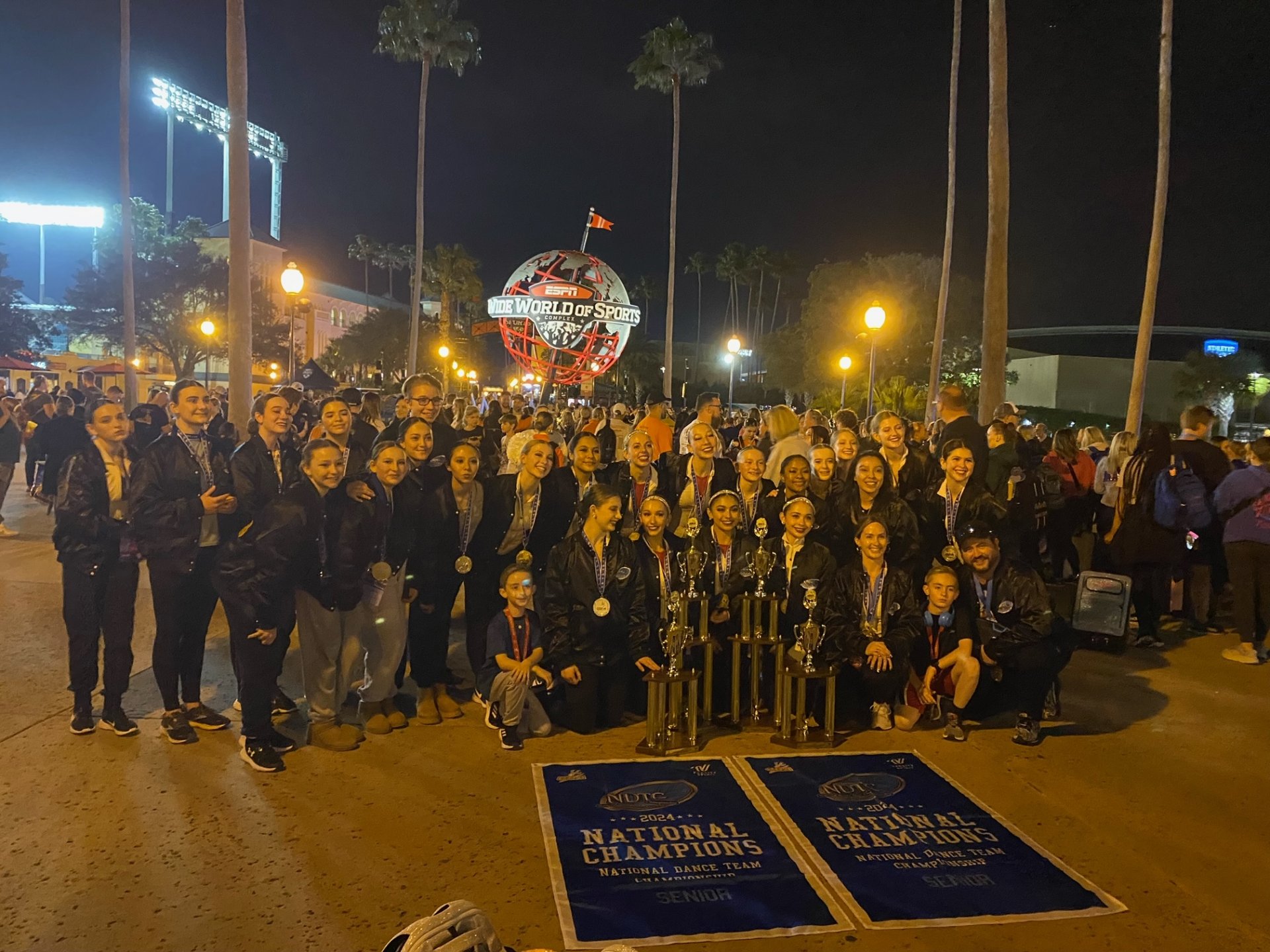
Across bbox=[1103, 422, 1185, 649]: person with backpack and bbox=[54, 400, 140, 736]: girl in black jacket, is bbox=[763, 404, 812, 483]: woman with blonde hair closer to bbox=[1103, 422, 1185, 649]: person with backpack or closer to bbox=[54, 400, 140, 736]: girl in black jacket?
bbox=[1103, 422, 1185, 649]: person with backpack

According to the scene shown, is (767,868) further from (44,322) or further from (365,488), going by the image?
(44,322)

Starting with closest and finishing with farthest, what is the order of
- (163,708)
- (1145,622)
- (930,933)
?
(930,933) → (163,708) → (1145,622)

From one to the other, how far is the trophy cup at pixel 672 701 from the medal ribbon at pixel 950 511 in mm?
2292

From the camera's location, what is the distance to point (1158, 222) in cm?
1756

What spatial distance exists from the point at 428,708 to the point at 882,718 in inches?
115

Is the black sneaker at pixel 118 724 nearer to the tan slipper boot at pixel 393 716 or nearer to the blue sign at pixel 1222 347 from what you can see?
the tan slipper boot at pixel 393 716

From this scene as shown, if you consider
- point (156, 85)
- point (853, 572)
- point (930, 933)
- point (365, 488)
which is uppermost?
point (156, 85)

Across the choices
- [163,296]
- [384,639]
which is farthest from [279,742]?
[163,296]

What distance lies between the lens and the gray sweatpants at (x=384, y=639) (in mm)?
5117

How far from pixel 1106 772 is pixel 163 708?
224 inches

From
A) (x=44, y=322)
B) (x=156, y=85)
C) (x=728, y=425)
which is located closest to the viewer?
(x=728, y=425)

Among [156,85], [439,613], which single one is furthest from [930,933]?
[156,85]

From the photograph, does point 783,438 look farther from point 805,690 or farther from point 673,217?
point 673,217

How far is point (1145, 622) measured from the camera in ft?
25.5
